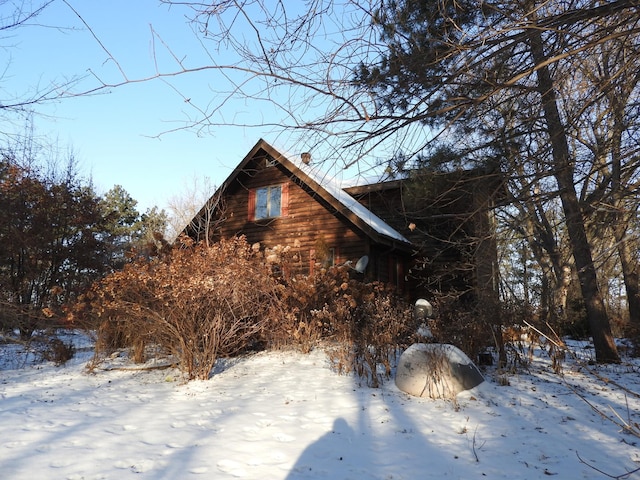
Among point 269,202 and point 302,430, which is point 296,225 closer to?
point 269,202

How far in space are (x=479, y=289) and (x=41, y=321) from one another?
356 inches

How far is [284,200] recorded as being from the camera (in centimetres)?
1494

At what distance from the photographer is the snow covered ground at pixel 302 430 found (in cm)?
348

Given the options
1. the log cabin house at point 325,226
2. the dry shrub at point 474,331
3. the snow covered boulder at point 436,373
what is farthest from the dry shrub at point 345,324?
the log cabin house at point 325,226

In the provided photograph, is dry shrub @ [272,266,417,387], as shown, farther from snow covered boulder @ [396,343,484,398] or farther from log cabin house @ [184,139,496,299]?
log cabin house @ [184,139,496,299]

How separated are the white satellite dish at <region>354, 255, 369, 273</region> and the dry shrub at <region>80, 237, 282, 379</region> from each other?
15.3 feet

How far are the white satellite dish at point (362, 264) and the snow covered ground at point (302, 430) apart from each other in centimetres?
584

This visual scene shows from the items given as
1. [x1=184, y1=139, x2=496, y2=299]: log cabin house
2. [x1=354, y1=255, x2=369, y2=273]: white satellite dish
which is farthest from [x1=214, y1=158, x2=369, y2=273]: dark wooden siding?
[x1=354, y1=255, x2=369, y2=273]: white satellite dish

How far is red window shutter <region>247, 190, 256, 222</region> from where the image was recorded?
15.5 metres

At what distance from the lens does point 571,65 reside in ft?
11.9

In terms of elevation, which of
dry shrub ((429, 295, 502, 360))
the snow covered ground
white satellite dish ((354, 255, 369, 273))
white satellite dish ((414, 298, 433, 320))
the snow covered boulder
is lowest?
the snow covered ground

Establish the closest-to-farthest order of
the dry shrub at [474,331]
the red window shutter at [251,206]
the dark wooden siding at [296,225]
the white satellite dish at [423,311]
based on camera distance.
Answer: the dry shrub at [474,331] < the white satellite dish at [423,311] < the dark wooden siding at [296,225] < the red window shutter at [251,206]

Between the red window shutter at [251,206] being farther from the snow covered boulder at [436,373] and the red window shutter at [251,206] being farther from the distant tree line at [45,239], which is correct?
the snow covered boulder at [436,373]

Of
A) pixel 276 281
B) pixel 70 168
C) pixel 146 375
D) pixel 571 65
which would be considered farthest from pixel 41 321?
pixel 571 65
